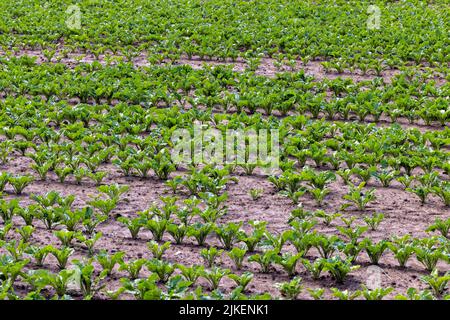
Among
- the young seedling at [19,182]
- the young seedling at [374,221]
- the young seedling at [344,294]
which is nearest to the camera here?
the young seedling at [344,294]

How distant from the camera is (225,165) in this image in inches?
380

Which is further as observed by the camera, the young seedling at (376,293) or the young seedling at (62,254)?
the young seedling at (62,254)

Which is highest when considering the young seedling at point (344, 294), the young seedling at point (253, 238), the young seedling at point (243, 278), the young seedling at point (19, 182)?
the young seedling at point (19, 182)

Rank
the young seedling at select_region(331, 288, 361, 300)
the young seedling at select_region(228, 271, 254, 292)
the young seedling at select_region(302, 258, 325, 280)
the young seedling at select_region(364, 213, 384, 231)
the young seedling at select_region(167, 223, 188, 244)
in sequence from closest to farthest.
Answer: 1. the young seedling at select_region(331, 288, 361, 300)
2. the young seedling at select_region(228, 271, 254, 292)
3. the young seedling at select_region(302, 258, 325, 280)
4. the young seedling at select_region(167, 223, 188, 244)
5. the young seedling at select_region(364, 213, 384, 231)

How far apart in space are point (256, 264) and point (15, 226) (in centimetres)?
257

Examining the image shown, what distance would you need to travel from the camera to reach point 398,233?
790 cm

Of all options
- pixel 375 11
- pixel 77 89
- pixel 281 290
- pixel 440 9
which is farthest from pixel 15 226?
pixel 440 9

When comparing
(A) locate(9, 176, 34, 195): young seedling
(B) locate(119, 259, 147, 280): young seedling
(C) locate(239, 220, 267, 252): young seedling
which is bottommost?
(B) locate(119, 259, 147, 280): young seedling

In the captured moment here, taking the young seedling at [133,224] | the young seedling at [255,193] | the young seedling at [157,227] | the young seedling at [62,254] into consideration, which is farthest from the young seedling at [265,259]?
the young seedling at [255,193]

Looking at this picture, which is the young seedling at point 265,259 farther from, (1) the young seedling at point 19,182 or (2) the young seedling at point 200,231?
(1) the young seedling at point 19,182

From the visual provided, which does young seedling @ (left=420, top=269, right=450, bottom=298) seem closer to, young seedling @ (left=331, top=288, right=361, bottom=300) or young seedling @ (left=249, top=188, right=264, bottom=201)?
young seedling @ (left=331, top=288, right=361, bottom=300)

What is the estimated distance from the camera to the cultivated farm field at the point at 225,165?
687 centimetres

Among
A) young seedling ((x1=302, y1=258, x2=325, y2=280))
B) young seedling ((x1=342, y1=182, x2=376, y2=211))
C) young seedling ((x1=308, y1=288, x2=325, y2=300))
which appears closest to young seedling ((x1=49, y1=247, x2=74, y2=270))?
young seedling ((x1=302, y1=258, x2=325, y2=280))

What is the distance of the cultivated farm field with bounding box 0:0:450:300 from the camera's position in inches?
270
